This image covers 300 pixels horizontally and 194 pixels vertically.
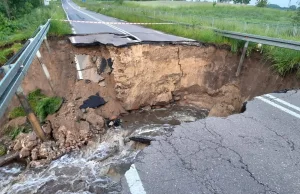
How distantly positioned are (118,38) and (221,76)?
4854 mm

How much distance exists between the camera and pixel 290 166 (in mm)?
3355

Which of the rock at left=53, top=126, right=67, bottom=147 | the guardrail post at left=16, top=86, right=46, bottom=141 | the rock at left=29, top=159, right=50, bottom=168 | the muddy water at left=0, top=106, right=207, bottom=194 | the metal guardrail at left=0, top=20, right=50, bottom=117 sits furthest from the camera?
the rock at left=53, top=126, right=67, bottom=147

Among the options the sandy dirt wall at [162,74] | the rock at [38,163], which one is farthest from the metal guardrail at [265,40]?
the rock at [38,163]

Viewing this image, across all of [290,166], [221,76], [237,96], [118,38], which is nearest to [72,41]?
[118,38]

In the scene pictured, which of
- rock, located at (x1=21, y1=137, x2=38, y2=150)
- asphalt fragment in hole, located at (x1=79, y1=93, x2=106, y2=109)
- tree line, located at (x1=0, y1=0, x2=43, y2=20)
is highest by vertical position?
tree line, located at (x1=0, y1=0, x2=43, y2=20)

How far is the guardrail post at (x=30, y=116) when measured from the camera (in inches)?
237

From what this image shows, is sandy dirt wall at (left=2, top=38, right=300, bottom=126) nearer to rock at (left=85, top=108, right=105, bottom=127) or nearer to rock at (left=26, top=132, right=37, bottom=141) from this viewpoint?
rock at (left=85, top=108, right=105, bottom=127)

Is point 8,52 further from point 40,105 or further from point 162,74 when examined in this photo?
point 162,74

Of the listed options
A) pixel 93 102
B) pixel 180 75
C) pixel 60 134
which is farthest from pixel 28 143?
pixel 180 75

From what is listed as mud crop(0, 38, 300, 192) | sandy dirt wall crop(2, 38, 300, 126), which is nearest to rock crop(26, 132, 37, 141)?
mud crop(0, 38, 300, 192)

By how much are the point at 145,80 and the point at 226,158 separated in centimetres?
647

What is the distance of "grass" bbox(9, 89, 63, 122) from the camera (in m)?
8.05

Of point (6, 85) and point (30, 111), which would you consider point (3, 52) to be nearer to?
point (30, 111)

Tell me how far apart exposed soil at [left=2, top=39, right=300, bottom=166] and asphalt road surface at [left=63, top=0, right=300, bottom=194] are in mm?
3797
